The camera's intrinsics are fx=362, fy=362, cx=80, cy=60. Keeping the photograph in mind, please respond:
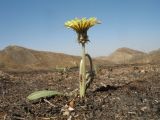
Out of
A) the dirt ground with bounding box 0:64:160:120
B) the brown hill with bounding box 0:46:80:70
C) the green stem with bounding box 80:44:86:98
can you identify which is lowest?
the dirt ground with bounding box 0:64:160:120

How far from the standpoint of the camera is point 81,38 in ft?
21.9

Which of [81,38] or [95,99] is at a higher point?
[81,38]

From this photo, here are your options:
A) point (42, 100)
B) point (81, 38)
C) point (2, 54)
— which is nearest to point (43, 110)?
point (42, 100)

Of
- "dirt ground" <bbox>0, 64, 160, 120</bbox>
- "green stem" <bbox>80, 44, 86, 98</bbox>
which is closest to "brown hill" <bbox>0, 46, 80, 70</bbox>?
"dirt ground" <bbox>0, 64, 160, 120</bbox>

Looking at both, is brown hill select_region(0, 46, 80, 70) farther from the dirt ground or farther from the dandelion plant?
the dandelion plant

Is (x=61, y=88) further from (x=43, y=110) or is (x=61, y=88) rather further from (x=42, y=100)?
(x=43, y=110)

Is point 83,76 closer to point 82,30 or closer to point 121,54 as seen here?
point 82,30

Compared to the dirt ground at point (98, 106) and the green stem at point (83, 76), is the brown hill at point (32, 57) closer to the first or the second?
the dirt ground at point (98, 106)

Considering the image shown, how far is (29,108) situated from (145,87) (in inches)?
119

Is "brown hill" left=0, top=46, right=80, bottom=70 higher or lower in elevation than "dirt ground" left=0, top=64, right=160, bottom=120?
higher

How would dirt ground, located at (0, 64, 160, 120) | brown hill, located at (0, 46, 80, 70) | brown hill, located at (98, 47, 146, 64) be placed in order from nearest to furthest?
dirt ground, located at (0, 64, 160, 120)
brown hill, located at (0, 46, 80, 70)
brown hill, located at (98, 47, 146, 64)

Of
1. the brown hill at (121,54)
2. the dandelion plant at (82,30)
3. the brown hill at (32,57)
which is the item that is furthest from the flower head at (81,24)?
the brown hill at (121,54)

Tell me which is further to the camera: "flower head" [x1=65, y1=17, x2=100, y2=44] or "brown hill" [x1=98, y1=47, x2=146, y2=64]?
"brown hill" [x1=98, y1=47, x2=146, y2=64]

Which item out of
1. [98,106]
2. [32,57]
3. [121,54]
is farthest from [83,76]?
[121,54]
